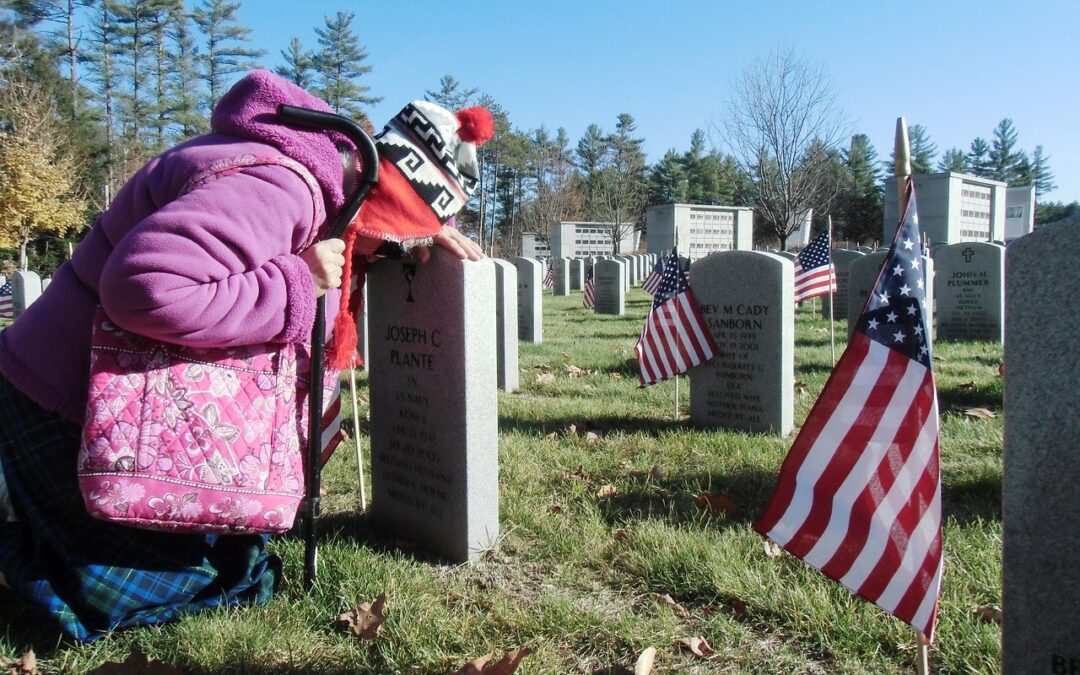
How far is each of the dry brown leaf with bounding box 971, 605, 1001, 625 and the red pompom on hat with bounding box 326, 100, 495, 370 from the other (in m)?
2.40

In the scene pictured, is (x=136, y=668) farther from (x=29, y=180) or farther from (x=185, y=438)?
(x=29, y=180)

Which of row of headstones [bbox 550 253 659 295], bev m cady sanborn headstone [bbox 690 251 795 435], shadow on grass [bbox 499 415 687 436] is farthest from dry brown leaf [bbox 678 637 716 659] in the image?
row of headstones [bbox 550 253 659 295]

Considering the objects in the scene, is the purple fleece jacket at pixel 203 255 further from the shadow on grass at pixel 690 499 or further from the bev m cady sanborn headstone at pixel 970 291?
the bev m cady sanborn headstone at pixel 970 291

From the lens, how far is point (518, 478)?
4.51 metres

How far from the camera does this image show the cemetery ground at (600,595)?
2504mm

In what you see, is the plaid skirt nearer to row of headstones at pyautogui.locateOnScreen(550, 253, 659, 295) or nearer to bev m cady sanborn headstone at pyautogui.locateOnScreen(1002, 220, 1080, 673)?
bev m cady sanborn headstone at pyautogui.locateOnScreen(1002, 220, 1080, 673)

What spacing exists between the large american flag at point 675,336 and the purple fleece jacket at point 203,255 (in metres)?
3.96

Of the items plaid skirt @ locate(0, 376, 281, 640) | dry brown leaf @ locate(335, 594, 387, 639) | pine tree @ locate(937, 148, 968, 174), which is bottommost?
dry brown leaf @ locate(335, 594, 387, 639)

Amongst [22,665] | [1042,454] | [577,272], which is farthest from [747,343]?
[577,272]

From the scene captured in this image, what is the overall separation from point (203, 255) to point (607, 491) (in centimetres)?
275

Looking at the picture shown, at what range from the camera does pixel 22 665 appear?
238cm

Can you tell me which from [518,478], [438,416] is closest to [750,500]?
[518,478]

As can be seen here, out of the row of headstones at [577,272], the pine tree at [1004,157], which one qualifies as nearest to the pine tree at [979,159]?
the pine tree at [1004,157]

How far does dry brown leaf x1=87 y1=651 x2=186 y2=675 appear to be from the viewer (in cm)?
220
